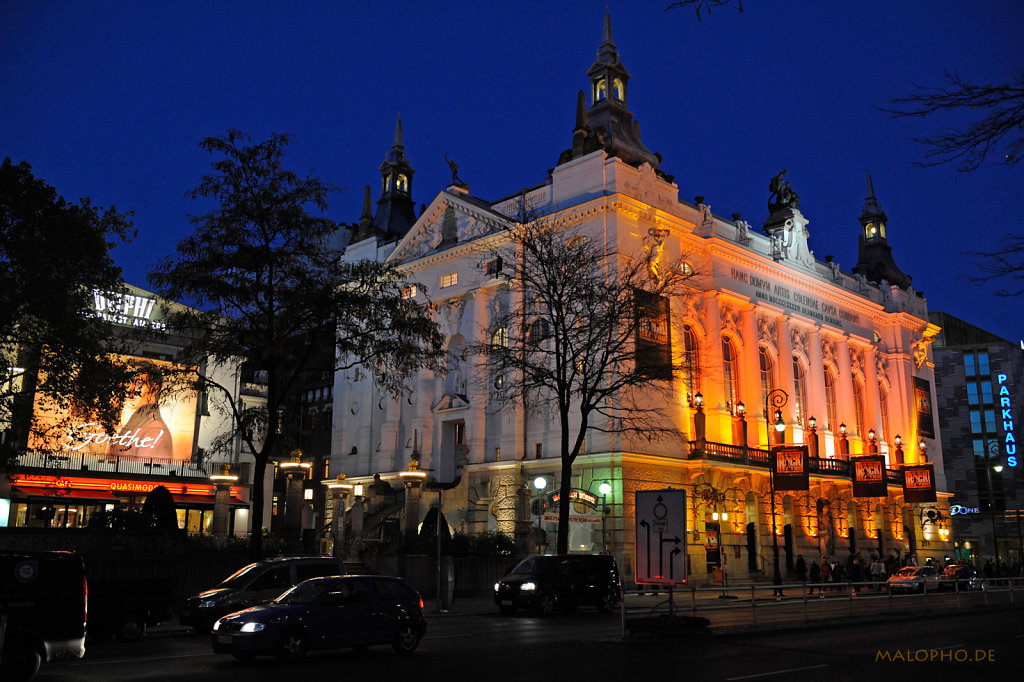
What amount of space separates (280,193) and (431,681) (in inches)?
677

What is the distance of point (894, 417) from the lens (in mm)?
64750

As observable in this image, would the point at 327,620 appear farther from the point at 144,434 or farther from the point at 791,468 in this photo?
the point at 144,434

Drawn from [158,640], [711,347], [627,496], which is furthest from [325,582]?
[711,347]

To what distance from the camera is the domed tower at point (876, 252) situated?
234 ft

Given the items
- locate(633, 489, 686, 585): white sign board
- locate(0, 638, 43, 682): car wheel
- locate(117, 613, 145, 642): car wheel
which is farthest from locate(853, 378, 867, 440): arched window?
locate(0, 638, 43, 682): car wheel

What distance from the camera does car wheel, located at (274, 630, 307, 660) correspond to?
15.1 m

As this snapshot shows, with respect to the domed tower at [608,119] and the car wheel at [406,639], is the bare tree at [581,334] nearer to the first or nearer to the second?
the domed tower at [608,119]

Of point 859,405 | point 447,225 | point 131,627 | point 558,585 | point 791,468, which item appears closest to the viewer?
point 131,627

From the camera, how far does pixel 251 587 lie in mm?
20891

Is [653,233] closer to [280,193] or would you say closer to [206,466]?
[280,193]

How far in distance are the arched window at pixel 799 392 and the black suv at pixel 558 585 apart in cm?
3079

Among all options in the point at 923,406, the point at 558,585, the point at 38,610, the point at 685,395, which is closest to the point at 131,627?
the point at 38,610

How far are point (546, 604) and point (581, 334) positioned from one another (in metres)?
13.9

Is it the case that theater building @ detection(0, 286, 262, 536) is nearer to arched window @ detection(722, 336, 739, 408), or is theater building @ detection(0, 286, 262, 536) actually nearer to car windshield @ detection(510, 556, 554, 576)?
car windshield @ detection(510, 556, 554, 576)
